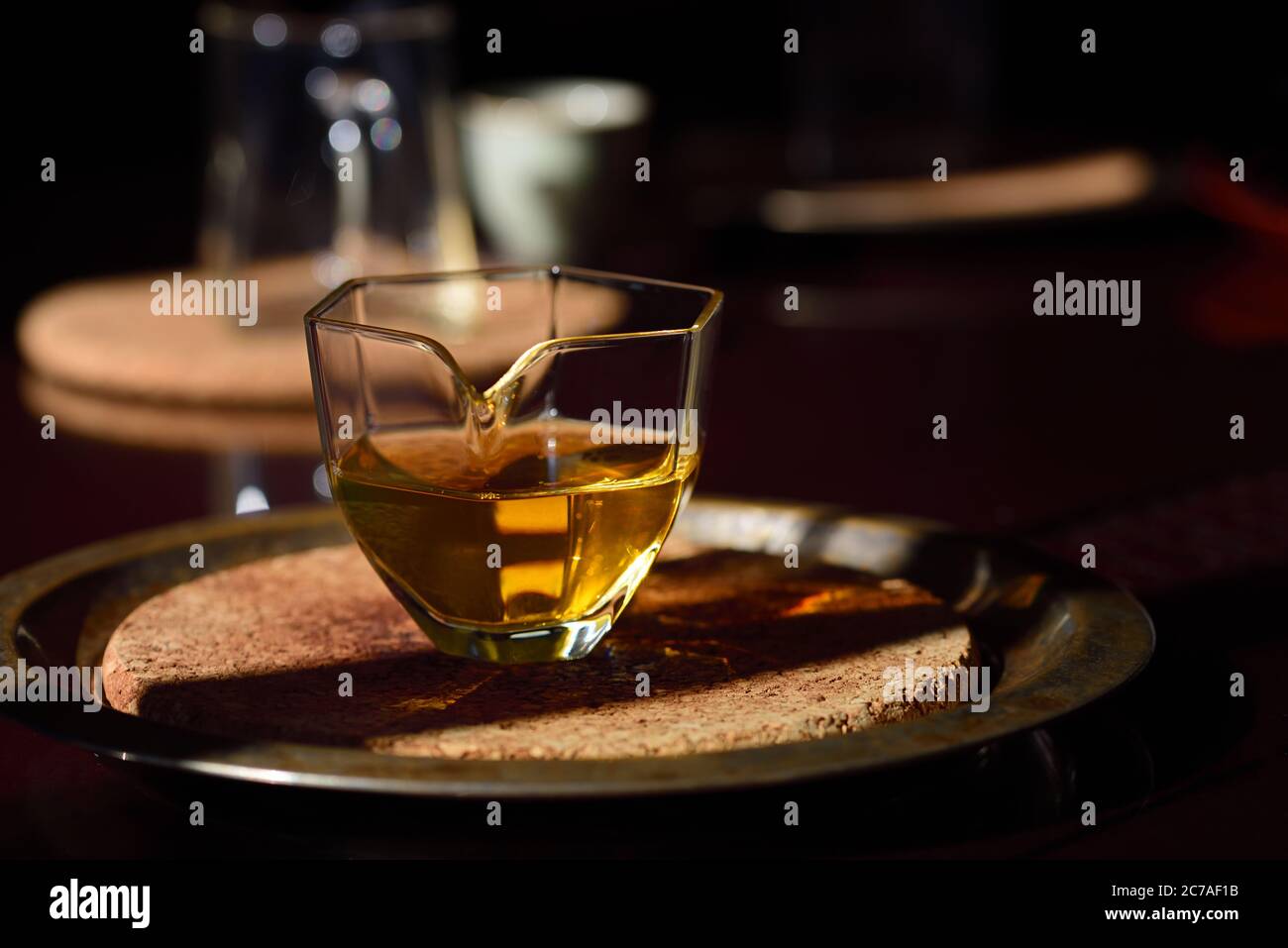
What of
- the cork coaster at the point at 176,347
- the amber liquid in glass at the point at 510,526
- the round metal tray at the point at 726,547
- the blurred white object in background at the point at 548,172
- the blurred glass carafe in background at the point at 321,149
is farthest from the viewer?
the blurred white object in background at the point at 548,172

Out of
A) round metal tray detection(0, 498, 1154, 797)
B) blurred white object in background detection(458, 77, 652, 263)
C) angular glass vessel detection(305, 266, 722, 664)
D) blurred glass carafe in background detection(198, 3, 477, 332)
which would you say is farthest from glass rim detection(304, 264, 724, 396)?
blurred white object in background detection(458, 77, 652, 263)

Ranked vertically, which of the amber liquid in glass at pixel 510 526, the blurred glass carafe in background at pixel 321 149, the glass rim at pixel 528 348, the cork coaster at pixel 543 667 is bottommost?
the cork coaster at pixel 543 667

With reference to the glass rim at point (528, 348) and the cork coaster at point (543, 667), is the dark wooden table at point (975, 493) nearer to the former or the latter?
the cork coaster at point (543, 667)

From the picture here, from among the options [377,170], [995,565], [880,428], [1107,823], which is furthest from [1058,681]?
[377,170]

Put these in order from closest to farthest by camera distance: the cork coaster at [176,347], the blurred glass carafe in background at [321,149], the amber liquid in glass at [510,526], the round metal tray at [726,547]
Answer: the round metal tray at [726,547] < the amber liquid in glass at [510,526] < the cork coaster at [176,347] < the blurred glass carafe in background at [321,149]

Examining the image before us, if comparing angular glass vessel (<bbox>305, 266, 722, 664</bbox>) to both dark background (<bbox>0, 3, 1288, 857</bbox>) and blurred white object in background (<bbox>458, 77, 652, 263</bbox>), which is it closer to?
dark background (<bbox>0, 3, 1288, 857</bbox>)

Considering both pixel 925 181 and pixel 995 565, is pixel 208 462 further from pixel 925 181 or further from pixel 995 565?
pixel 925 181

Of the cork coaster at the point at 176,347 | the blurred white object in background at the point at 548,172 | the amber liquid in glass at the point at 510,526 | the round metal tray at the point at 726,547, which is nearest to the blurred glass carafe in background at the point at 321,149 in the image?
the cork coaster at the point at 176,347
